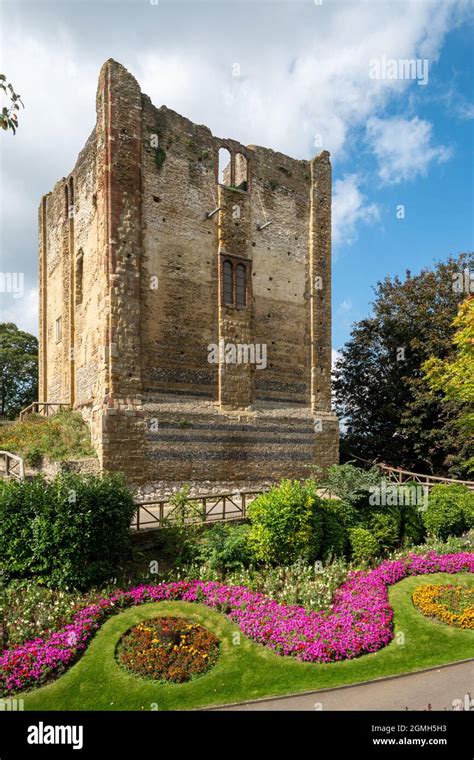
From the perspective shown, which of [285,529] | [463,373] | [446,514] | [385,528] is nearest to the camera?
[285,529]

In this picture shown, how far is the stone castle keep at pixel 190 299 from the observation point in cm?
1848

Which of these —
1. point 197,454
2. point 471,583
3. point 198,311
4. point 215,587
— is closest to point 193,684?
point 215,587

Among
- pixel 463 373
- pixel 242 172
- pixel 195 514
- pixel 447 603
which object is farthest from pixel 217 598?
pixel 242 172

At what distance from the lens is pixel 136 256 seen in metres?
18.9

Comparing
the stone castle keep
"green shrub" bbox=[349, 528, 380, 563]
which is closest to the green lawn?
"green shrub" bbox=[349, 528, 380, 563]

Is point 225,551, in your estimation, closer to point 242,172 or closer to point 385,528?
point 385,528

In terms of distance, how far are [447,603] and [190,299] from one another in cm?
1365

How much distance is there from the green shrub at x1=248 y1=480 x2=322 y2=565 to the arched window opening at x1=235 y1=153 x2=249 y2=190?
561 inches

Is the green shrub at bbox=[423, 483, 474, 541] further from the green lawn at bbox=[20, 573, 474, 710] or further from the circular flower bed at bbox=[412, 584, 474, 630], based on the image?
the green lawn at bbox=[20, 573, 474, 710]

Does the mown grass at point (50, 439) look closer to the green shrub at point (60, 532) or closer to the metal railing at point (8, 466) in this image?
the metal railing at point (8, 466)

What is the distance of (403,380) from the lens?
27.0 metres

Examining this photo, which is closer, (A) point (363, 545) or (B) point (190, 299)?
(A) point (363, 545)

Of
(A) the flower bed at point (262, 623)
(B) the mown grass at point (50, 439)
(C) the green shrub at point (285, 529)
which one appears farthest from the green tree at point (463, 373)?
(B) the mown grass at point (50, 439)

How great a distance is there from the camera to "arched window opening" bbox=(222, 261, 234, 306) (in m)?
21.4
